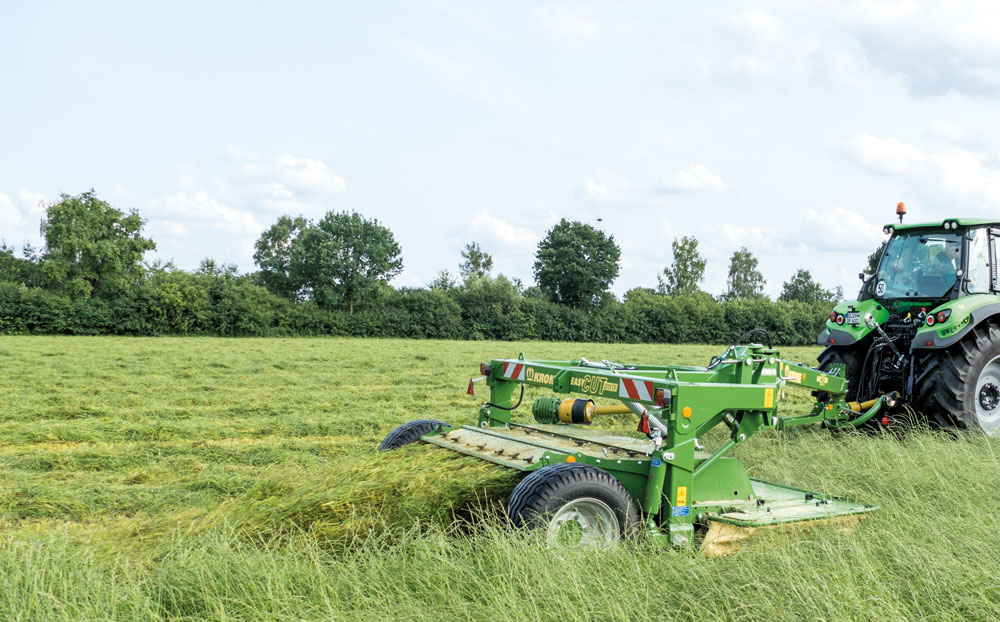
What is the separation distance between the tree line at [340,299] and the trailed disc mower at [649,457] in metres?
33.3

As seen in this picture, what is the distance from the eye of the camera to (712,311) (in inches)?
1759

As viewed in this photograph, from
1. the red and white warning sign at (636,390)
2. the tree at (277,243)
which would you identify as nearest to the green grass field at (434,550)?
the red and white warning sign at (636,390)

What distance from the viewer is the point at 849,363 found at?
7918 millimetres

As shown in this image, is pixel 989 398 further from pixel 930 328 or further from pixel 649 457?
pixel 649 457

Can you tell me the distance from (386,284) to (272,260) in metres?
23.0

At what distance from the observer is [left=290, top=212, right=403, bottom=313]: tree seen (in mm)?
43812

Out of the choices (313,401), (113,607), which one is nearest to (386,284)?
(313,401)

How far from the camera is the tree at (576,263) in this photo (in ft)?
165

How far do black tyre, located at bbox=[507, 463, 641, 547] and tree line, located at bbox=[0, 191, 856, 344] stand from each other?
34403mm

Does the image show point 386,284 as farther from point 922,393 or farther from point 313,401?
point 922,393

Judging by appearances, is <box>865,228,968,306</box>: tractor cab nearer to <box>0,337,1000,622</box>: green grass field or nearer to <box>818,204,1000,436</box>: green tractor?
<box>818,204,1000,436</box>: green tractor

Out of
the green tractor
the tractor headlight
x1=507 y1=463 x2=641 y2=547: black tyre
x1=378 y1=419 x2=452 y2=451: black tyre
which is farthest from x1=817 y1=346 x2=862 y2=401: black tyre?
x1=507 y1=463 x2=641 y2=547: black tyre

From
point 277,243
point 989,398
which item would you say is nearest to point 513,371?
point 989,398

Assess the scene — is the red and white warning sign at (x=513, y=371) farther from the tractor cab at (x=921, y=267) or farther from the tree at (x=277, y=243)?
the tree at (x=277, y=243)
